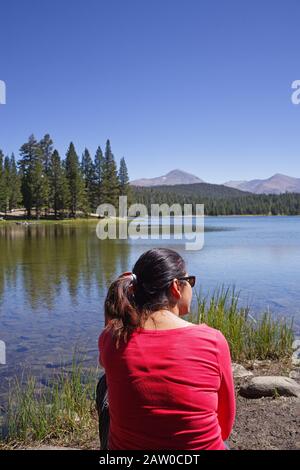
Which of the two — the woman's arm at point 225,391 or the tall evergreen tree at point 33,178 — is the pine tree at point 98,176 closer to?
the tall evergreen tree at point 33,178

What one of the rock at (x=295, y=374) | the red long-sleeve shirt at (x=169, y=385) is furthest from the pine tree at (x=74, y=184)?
the red long-sleeve shirt at (x=169, y=385)

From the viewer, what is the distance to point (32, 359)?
8.03 meters

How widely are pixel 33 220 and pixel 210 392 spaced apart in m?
67.8

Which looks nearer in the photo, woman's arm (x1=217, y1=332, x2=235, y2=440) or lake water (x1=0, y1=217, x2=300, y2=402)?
woman's arm (x1=217, y1=332, x2=235, y2=440)

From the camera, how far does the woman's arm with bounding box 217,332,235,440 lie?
2176 mm

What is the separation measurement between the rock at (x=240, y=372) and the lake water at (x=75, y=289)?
8.15 feet

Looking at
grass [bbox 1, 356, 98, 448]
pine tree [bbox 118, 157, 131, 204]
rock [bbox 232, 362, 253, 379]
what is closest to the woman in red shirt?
grass [bbox 1, 356, 98, 448]

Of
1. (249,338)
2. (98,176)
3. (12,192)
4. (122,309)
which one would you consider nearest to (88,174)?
(98,176)

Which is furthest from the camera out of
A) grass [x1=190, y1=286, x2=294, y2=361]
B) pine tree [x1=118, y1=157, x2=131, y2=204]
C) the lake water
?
pine tree [x1=118, y1=157, x2=131, y2=204]

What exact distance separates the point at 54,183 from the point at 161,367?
234 ft

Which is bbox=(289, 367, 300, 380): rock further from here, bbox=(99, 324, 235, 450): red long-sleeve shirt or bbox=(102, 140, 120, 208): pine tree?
bbox=(102, 140, 120, 208): pine tree

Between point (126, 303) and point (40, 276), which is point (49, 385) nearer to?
point (126, 303)

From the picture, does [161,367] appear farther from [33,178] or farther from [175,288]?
[33,178]

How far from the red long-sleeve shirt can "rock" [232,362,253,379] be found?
399 centimetres
